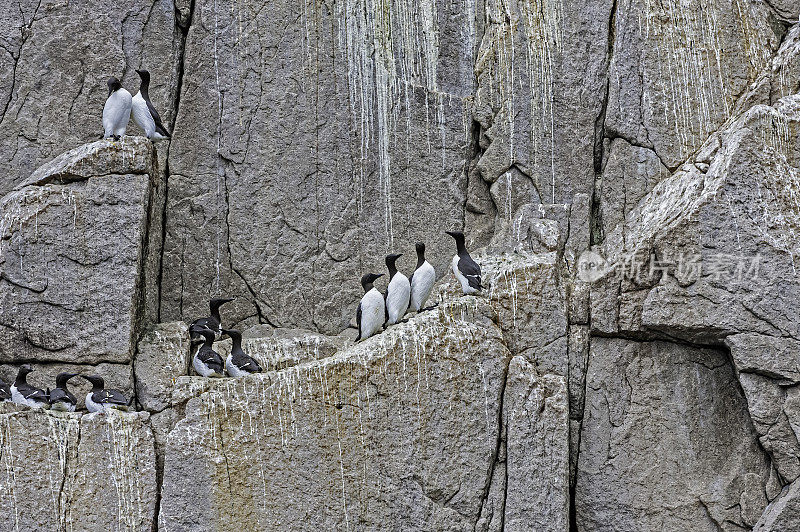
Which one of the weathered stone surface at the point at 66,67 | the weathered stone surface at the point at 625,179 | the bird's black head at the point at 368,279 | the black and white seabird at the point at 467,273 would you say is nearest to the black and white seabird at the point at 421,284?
the bird's black head at the point at 368,279

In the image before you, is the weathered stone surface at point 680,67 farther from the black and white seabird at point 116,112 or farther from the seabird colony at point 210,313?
the black and white seabird at point 116,112

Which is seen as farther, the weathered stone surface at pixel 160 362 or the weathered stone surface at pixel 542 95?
the weathered stone surface at pixel 542 95

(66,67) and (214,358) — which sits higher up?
(66,67)

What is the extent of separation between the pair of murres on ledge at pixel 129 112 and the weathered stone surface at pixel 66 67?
14.1 inches

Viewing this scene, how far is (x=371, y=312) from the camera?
30.7 ft

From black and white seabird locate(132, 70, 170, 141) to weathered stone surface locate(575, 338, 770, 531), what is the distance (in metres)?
4.28

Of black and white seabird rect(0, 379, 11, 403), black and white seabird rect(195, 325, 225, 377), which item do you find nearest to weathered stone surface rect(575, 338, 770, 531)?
black and white seabird rect(195, 325, 225, 377)

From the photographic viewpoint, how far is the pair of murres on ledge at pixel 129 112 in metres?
9.84

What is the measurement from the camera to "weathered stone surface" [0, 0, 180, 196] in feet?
Result: 35.3

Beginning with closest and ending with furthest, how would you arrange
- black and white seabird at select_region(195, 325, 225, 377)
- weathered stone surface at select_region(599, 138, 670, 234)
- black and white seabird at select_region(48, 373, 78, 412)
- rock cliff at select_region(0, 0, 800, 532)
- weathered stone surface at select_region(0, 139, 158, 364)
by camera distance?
rock cliff at select_region(0, 0, 800, 532) → black and white seabird at select_region(48, 373, 78, 412) → black and white seabird at select_region(195, 325, 225, 377) → weathered stone surface at select_region(0, 139, 158, 364) → weathered stone surface at select_region(599, 138, 670, 234)

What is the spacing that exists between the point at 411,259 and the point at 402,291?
135 centimetres

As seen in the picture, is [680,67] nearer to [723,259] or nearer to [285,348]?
[723,259]
